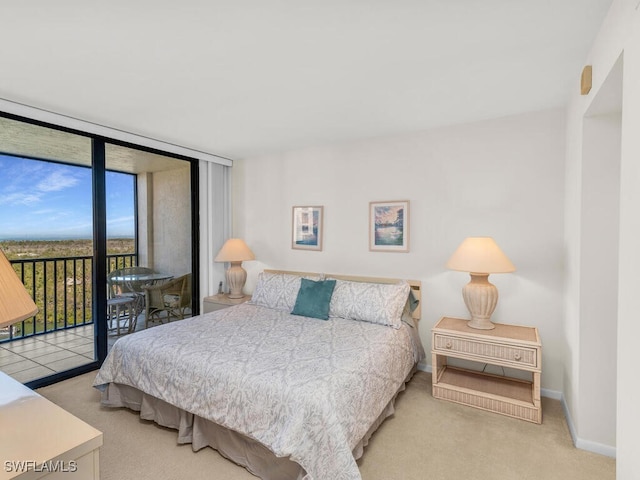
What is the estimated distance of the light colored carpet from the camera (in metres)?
1.89

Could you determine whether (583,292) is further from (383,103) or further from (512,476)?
(383,103)

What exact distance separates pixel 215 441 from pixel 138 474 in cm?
43

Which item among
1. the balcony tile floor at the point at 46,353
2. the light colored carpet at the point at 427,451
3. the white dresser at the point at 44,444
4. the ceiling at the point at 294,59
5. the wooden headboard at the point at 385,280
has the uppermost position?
the ceiling at the point at 294,59

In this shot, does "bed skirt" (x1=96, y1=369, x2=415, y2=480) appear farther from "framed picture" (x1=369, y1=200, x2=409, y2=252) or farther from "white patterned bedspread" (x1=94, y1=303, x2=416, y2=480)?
"framed picture" (x1=369, y1=200, x2=409, y2=252)

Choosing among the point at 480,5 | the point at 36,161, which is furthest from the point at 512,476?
the point at 36,161

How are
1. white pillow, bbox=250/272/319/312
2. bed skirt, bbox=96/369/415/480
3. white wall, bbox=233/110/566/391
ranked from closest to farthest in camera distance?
bed skirt, bbox=96/369/415/480, white wall, bbox=233/110/566/391, white pillow, bbox=250/272/319/312

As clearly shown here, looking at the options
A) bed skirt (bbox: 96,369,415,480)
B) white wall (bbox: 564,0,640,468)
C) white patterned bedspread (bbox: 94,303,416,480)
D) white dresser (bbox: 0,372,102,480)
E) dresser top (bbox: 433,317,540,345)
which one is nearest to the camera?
white dresser (bbox: 0,372,102,480)

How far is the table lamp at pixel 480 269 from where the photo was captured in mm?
2527

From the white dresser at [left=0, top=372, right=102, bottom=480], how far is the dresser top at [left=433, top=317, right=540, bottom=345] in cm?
237

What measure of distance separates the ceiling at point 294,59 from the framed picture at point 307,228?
1141 millimetres

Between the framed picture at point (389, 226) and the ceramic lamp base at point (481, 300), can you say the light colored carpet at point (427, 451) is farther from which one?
the framed picture at point (389, 226)

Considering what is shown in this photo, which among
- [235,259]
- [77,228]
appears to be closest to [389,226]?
[235,259]

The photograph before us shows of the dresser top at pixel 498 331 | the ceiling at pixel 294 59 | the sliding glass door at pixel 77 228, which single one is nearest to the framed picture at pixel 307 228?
the ceiling at pixel 294 59

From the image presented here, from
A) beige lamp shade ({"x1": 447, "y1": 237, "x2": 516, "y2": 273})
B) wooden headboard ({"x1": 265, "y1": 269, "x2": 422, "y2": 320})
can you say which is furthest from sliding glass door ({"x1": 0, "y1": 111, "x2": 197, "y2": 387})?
beige lamp shade ({"x1": 447, "y1": 237, "x2": 516, "y2": 273})
